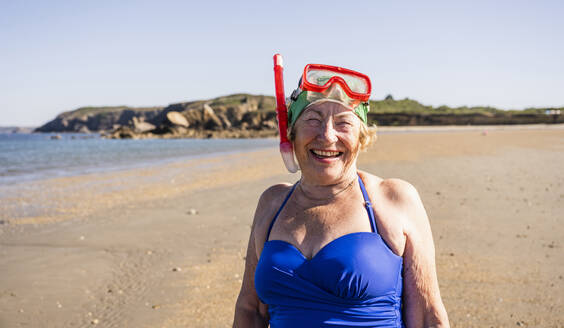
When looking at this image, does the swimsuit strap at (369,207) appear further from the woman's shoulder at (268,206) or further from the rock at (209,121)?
the rock at (209,121)

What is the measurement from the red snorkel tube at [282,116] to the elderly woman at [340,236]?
0.04 meters

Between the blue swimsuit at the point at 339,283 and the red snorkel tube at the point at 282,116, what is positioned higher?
the red snorkel tube at the point at 282,116

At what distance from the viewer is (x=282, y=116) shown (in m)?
2.26

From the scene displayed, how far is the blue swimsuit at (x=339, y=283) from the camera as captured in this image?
1.87 meters

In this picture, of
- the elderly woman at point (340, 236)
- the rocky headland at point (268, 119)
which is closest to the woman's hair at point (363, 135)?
the elderly woman at point (340, 236)

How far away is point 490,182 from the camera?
11383 mm

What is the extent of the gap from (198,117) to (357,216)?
10345 centimetres

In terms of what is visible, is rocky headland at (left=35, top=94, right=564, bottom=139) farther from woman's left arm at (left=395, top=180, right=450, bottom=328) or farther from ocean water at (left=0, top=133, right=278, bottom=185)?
woman's left arm at (left=395, top=180, right=450, bottom=328)

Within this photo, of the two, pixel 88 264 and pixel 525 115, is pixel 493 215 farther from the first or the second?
pixel 525 115

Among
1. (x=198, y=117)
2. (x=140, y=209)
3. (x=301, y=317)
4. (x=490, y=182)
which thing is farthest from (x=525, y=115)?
(x=301, y=317)

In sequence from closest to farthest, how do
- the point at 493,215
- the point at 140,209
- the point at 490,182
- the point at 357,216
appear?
the point at 357,216 < the point at 493,215 < the point at 140,209 < the point at 490,182

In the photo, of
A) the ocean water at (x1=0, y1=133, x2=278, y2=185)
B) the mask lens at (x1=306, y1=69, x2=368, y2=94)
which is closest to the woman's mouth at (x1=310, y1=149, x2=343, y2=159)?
the mask lens at (x1=306, y1=69, x2=368, y2=94)

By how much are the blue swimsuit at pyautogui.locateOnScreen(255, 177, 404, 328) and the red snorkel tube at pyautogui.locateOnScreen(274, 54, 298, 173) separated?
17.6 inches

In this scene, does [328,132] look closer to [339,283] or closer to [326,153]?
[326,153]
